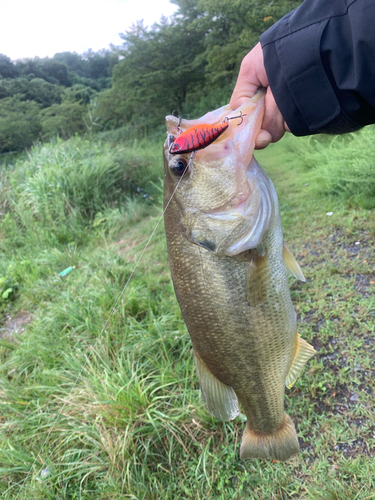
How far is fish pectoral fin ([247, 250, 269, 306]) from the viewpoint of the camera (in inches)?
51.2

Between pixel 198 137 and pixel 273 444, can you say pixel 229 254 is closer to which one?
pixel 198 137

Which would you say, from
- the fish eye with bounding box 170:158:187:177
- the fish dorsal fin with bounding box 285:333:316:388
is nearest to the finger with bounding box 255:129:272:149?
the fish eye with bounding box 170:158:187:177

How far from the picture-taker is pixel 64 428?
2.39 meters

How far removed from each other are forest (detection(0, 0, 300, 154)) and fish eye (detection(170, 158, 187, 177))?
1209cm

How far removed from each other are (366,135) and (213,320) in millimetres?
4212

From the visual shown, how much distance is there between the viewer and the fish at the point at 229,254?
1.27 metres

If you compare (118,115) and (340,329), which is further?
(118,115)

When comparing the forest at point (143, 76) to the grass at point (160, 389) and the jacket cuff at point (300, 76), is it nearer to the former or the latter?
the grass at point (160, 389)

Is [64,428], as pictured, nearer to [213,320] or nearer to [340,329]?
[213,320]

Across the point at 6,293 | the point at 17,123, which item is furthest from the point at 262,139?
the point at 17,123

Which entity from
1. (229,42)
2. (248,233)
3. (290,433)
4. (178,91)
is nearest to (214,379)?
(290,433)

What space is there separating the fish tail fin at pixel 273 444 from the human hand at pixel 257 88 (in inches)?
54.1

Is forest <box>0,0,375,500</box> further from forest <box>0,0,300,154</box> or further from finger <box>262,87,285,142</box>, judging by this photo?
forest <box>0,0,300,154</box>

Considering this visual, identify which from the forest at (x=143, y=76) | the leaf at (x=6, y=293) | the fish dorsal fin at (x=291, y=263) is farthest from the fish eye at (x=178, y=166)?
the forest at (x=143, y=76)
